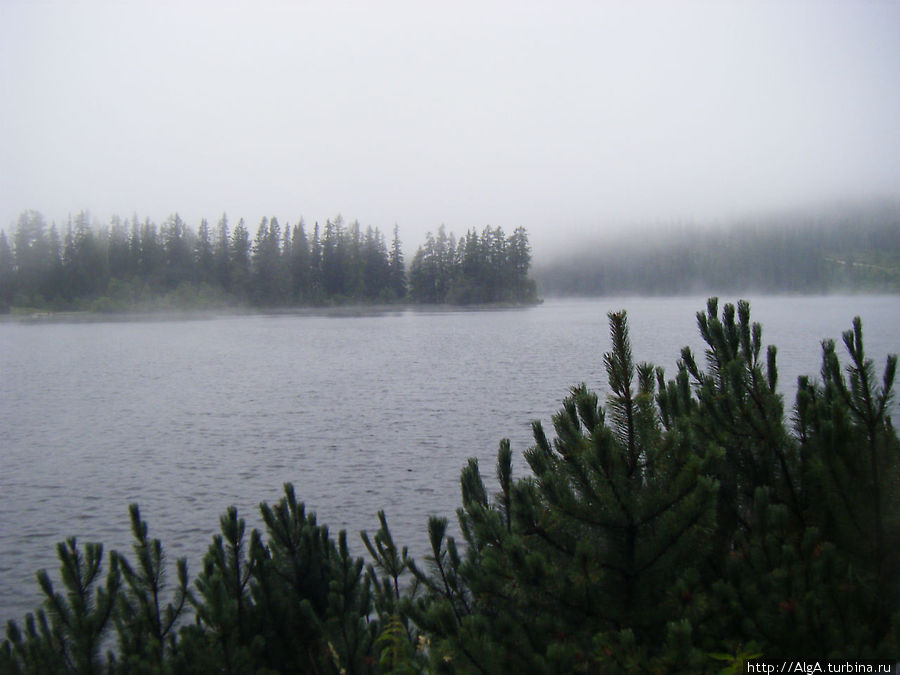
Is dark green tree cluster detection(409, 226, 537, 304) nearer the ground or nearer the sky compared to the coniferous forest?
nearer the sky

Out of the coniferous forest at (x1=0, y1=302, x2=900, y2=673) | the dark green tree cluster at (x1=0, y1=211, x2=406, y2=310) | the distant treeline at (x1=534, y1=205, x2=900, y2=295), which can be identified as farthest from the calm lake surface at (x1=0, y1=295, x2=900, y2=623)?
the distant treeline at (x1=534, y1=205, x2=900, y2=295)

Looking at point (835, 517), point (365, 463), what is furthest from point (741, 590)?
point (365, 463)

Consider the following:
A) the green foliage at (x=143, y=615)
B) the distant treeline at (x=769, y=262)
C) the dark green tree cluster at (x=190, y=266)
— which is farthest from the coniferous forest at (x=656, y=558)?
the distant treeline at (x=769, y=262)

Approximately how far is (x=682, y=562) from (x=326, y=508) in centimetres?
897

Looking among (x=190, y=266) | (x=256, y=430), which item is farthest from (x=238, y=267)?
(x=256, y=430)

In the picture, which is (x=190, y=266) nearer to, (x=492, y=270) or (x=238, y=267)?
(x=238, y=267)

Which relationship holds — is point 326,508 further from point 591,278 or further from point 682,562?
point 591,278

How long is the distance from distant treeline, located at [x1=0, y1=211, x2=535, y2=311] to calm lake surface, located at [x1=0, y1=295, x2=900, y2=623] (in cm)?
6955

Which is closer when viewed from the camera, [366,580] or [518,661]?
[518,661]

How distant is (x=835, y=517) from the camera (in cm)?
301

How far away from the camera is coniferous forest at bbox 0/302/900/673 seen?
2652 millimetres

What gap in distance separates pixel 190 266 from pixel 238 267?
25.5ft

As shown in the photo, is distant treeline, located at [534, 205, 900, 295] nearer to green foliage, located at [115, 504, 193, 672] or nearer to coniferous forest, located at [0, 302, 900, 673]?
coniferous forest, located at [0, 302, 900, 673]

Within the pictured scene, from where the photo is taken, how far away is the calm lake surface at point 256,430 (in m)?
10.7
